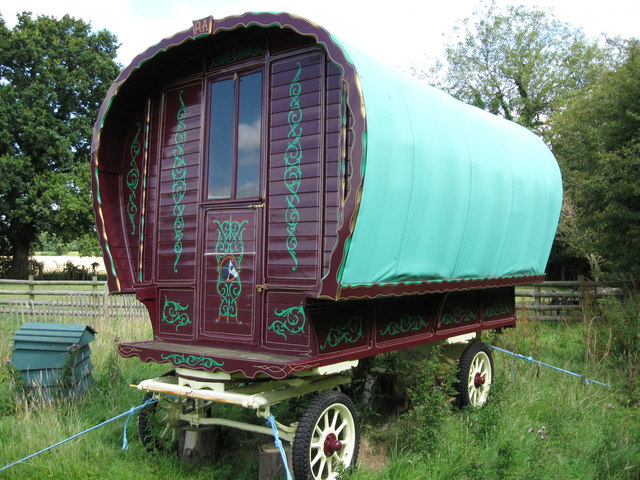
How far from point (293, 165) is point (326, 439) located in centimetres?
224

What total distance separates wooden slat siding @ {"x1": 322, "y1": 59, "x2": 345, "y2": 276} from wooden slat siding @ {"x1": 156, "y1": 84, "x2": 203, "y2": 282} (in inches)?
56.4

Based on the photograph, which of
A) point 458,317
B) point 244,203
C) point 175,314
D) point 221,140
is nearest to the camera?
point 244,203

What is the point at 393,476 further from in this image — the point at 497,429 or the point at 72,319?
the point at 72,319

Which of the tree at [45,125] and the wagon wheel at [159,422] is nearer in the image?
the wagon wheel at [159,422]

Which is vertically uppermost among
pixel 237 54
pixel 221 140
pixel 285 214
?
pixel 237 54

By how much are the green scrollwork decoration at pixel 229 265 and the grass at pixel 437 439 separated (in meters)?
1.42

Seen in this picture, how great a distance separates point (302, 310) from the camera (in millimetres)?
4516

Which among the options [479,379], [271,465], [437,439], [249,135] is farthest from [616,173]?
[271,465]

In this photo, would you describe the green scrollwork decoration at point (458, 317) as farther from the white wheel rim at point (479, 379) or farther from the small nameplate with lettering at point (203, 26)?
the small nameplate with lettering at point (203, 26)

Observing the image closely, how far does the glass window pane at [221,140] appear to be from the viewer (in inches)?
204

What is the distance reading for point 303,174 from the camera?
468 cm

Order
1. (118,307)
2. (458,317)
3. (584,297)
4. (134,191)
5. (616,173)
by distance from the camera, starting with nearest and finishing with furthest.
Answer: (134,191)
(458,317)
(616,173)
(584,297)
(118,307)

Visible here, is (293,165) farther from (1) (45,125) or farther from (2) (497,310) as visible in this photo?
(1) (45,125)

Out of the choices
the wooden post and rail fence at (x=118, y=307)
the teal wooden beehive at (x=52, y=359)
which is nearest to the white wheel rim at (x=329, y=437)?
the teal wooden beehive at (x=52, y=359)
